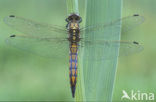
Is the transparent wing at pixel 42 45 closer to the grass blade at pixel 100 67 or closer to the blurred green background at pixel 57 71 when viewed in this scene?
the grass blade at pixel 100 67

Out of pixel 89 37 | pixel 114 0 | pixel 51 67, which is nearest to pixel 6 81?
pixel 51 67

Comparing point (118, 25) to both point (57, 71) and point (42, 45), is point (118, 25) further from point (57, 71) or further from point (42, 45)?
point (57, 71)

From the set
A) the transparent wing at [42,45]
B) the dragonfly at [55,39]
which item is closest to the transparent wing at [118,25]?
the dragonfly at [55,39]

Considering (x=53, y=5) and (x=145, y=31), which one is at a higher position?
(x=53, y=5)

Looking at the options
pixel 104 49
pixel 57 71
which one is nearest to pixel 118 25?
pixel 104 49

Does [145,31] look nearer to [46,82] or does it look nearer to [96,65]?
[46,82]

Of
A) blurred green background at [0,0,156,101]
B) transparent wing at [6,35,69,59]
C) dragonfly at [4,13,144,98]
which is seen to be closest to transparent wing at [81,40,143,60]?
dragonfly at [4,13,144,98]
